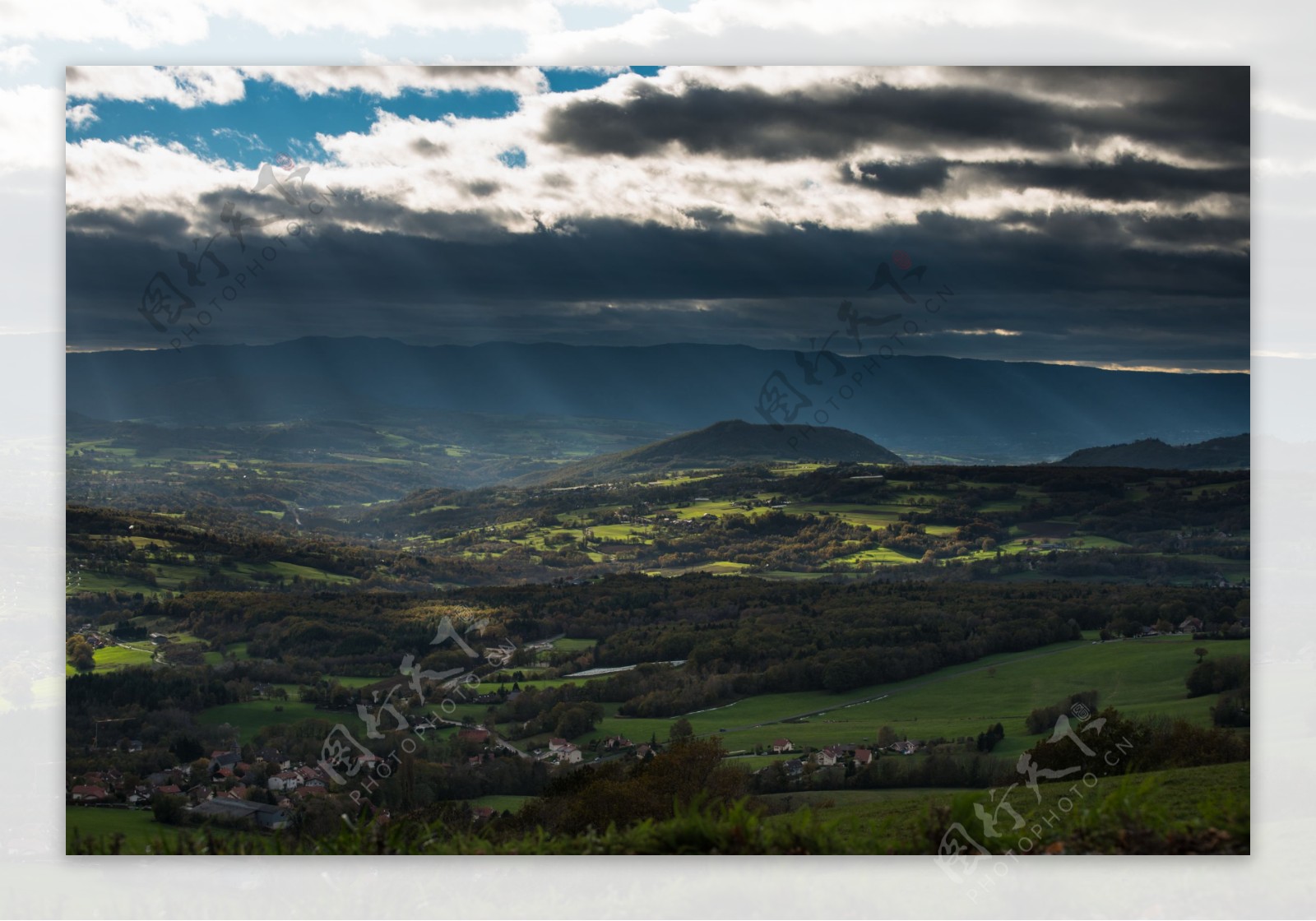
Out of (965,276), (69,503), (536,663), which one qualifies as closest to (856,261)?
(965,276)

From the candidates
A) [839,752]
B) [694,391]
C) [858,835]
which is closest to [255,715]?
[839,752]

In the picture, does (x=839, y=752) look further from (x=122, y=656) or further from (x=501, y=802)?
(x=122, y=656)

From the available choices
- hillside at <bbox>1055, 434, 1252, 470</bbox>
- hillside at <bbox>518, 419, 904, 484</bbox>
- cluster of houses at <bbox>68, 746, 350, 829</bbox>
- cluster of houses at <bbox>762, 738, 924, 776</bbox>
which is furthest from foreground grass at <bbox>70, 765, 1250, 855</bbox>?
hillside at <bbox>518, 419, 904, 484</bbox>

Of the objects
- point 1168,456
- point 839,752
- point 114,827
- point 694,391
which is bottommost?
point 839,752

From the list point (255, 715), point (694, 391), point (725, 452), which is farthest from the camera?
point (725, 452)

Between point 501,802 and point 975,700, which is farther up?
point 975,700

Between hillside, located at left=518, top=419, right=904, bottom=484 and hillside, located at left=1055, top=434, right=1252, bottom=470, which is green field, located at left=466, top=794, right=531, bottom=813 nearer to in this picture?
hillside, located at left=518, top=419, right=904, bottom=484

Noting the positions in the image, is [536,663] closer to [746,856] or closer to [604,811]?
[604,811]
